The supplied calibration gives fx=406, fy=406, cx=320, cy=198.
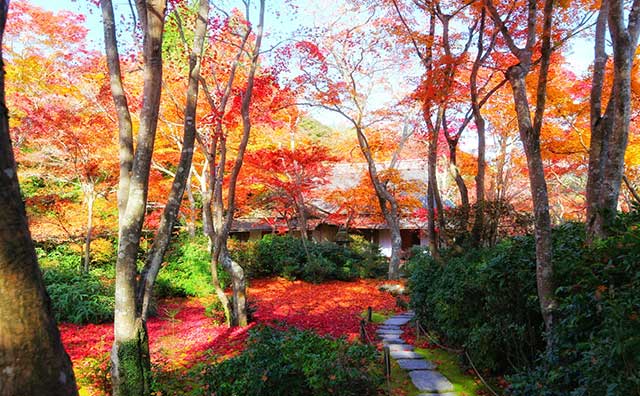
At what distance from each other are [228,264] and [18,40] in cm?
1344

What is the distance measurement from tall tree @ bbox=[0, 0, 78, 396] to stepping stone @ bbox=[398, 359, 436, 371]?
4.87 m

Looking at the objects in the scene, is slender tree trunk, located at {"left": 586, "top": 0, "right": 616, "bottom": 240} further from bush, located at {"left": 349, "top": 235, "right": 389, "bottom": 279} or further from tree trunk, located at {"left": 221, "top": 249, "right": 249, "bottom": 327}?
bush, located at {"left": 349, "top": 235, "right": 389, "bottom": 279}

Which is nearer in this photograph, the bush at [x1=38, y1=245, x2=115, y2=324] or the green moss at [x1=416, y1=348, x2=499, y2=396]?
the green moss at [x1=416, y1=348, x2=499, y2=396]

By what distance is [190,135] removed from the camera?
5504mm

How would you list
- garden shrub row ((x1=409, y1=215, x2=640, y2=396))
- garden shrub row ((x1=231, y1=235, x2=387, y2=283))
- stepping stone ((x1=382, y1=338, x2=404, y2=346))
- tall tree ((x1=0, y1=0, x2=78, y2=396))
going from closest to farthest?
tall tree ((x1=0, y1=0, x2=78, y2=396)) < garden shrub row ((x1=409, y1=215, x2=640, y2=396)) < stepping stone ((x1=382, y1=338, x2=404, y2=346)) < garden shrub row ((x1=231, y1=235, x2=387, y2=283))

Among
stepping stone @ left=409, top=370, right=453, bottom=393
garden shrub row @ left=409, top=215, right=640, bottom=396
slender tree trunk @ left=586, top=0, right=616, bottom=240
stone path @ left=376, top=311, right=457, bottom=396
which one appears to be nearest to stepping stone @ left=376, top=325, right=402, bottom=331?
stone path @ left=376, top=311, right=457, bottom=396

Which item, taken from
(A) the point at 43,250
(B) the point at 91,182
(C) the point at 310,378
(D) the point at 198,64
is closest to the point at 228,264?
(D) the point at 198,64

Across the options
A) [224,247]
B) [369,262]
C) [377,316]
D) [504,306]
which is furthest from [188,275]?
[504,306]

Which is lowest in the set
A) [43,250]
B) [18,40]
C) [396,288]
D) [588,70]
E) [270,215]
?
[396,288]

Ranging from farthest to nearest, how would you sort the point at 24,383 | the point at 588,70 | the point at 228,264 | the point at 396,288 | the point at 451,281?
1. the point at 396,288
2. the point at 588,70
3. the point at 228,264
4. the point at 451,281
5. the point at 24,383

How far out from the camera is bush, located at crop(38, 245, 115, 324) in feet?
31.0

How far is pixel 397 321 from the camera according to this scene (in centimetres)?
924

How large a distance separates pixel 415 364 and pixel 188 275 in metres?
8.92

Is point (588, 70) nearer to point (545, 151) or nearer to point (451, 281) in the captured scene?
point (545, 151)
